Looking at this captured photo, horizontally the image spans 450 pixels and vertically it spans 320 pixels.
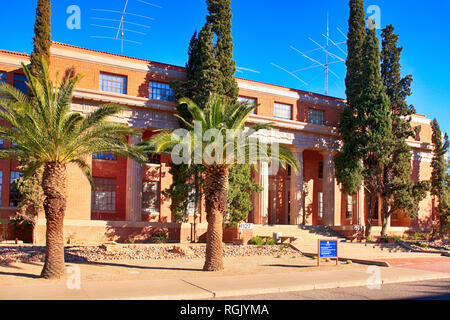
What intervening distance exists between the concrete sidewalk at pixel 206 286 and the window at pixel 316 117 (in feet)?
71.5

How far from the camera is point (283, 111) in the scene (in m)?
37.1

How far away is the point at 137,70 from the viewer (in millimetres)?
31469

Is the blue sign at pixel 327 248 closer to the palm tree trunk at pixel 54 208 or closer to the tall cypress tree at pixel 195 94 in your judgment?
the tall cypress tree at pixel 195 94

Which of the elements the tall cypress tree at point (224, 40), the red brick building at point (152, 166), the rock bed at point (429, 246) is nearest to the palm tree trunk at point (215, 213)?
the red brick building at point (152, 166)

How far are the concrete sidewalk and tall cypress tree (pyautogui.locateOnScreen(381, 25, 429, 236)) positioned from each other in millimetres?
17748

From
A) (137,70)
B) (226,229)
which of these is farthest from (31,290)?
(137,70)

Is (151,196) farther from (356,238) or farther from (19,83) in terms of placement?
(356,238)

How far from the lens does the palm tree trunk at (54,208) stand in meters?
15.5

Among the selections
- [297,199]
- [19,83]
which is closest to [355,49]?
[297,199]

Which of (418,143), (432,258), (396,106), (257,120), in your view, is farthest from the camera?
(418,143)

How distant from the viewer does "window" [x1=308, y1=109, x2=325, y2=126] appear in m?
38.7

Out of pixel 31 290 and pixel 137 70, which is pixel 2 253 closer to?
pixel 31 290

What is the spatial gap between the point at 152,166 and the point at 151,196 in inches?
90.9
